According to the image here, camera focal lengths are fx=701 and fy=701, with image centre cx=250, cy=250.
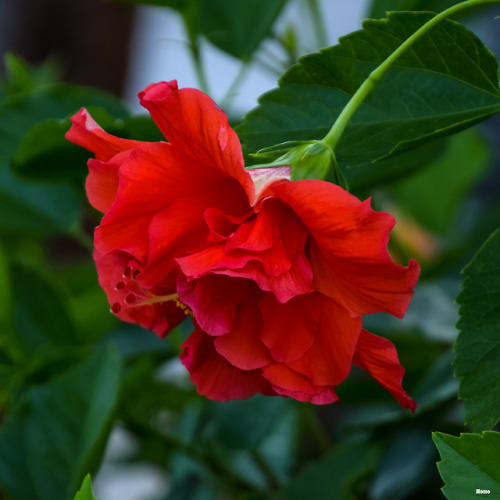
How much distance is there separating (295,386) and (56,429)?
32cm

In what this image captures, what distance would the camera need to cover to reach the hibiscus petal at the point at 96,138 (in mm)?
395

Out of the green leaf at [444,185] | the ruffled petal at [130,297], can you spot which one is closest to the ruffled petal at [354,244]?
the ruffled petal at [130,297]

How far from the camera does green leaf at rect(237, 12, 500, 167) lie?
1.31 ft

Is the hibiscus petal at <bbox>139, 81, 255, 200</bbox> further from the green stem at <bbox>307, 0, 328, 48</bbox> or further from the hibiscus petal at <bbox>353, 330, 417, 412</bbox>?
the green stem at <bbox>307, 0, 328, 48</bbox>

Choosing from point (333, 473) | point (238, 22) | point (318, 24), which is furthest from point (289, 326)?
point (318, 24)

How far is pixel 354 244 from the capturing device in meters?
0.34

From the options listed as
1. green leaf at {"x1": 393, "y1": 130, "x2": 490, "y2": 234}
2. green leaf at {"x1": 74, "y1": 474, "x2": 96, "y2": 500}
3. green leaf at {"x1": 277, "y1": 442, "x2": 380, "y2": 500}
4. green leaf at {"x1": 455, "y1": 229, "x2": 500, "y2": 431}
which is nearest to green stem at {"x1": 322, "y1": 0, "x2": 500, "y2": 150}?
green leaf at {"x1": 455, "y1": 229, "x2": 500, "y2": 431}

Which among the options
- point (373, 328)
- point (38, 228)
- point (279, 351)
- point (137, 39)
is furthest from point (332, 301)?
point (137, 39)

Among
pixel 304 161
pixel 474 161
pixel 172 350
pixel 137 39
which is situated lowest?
pixel 137 39

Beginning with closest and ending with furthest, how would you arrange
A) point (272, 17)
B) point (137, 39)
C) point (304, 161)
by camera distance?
→ point (304, 161), point (272, 17), point (137, 39)

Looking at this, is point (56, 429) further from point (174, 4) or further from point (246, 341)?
point (174, 4)

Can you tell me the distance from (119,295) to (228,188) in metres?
0.09

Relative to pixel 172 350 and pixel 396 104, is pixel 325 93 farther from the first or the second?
pixel 172 350

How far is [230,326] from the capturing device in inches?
15.3
